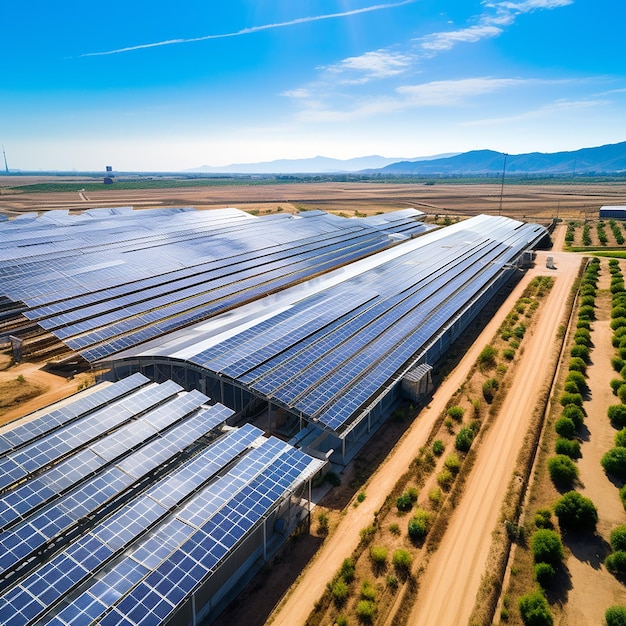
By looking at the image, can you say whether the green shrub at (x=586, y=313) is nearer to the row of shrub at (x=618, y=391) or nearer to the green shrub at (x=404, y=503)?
the row of shrub at (x=618, y=391)

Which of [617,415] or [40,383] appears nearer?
[617,415]

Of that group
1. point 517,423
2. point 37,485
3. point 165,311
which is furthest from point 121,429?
point 517,423

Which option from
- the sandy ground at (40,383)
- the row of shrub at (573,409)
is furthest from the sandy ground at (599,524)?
the sandy ground at (40,383)

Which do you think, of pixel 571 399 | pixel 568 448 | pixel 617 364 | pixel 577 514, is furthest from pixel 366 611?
pixel 617 364

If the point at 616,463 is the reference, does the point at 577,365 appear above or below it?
above

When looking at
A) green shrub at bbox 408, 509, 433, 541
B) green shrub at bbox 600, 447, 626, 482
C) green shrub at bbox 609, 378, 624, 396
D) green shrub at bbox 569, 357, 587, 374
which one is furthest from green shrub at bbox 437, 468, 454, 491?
green shrub at bbox 569, 357, 587, 374

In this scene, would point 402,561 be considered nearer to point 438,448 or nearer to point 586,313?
point 438,448

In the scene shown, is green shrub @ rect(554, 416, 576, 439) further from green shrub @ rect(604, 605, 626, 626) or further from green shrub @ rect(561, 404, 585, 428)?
green shrub @ rect(604, 605, 626, 626)
